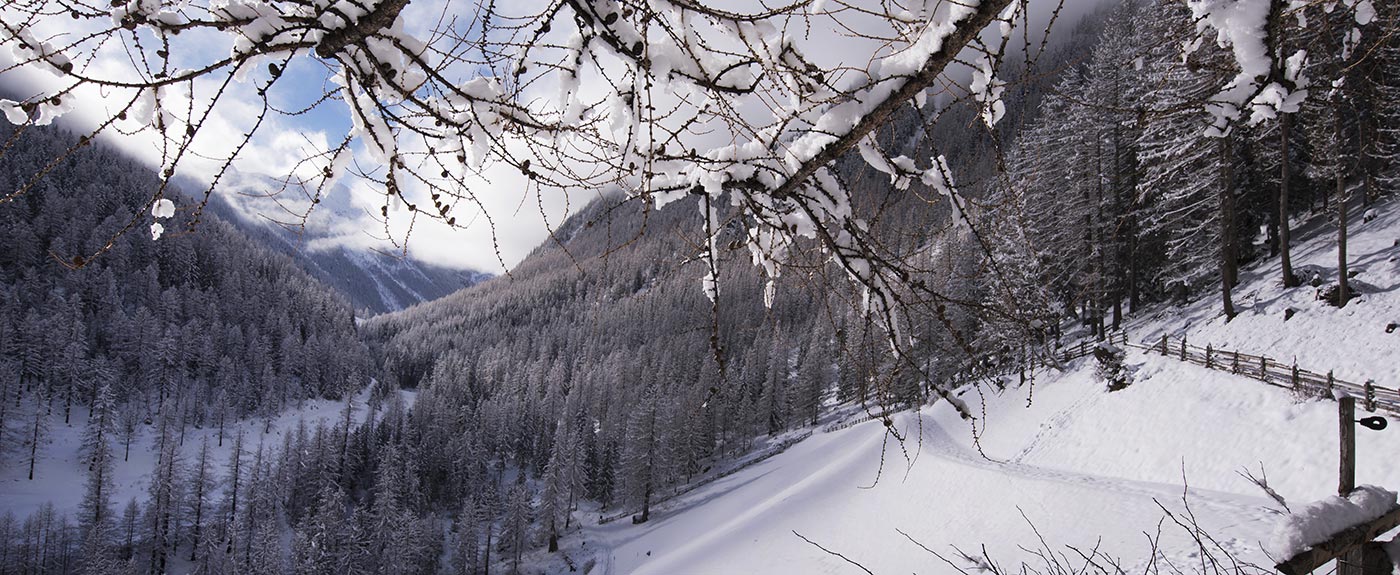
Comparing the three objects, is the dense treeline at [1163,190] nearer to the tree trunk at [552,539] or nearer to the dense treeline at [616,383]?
the dense treeline at [616,383]

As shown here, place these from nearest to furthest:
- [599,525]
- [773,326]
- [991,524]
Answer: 1. [773,326]
2. [991,524]
3. [599,525]

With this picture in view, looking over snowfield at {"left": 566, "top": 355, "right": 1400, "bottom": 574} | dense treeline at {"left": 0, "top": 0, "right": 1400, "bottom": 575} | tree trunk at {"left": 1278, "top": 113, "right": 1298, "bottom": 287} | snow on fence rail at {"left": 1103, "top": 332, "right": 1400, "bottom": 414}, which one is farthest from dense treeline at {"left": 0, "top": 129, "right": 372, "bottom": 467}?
tree trunk at {"left": 1278, "top": 113, "right": 1298, "bottom": 287}

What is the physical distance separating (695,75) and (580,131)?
0.41 meters

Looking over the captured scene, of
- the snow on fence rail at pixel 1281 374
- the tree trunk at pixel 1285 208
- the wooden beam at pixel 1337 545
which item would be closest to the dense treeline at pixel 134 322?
the wooden beam at pixel 1337 545

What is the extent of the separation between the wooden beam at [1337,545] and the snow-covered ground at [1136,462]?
158 inches

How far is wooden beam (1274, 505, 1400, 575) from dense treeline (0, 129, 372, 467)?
67.6 metres

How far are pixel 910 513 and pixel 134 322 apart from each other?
77088mm

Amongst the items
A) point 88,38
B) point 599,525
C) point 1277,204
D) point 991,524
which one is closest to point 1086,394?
point 991,524

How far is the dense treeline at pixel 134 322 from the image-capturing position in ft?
168

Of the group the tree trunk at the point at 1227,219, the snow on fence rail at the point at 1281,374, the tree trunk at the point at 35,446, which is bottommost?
the tree trunk at the point at 35,446

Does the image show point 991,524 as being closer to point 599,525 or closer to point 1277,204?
point 1277,204

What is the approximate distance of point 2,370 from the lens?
44875 mm

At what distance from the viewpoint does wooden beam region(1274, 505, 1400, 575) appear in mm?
2562

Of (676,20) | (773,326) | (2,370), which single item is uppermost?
(676,20)
